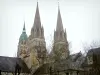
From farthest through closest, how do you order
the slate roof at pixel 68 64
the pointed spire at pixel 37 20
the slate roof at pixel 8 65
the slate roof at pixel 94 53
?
the pointed spire at pixel 37 20
the slate roof at pixel 8 65
the slate roof at pixel 68 64
the slate roof at pixel 94 53

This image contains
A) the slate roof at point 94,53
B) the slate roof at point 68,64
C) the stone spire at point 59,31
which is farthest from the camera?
the stone spire at point 59,31

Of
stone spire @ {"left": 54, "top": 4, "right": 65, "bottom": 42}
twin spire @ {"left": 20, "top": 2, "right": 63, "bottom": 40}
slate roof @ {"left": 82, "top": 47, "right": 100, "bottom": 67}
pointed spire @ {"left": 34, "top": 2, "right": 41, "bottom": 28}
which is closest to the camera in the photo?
slate roof @ {"left": 82, "top": 47, "right": 100, "bottom": 67}

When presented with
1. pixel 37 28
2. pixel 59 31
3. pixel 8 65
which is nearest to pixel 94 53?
pixel 8 65

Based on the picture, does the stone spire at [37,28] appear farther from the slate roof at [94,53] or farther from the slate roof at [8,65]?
the slate roof at [94,53]

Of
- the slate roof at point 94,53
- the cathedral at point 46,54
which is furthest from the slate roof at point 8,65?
the slate roof at point 94,53

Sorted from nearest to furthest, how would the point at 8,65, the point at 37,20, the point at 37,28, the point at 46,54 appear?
1. the point at 46,54
2. the point at 8,65
3. the point at 37,20
4. the point at 37,28

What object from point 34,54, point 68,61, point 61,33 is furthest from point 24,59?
point 68,61

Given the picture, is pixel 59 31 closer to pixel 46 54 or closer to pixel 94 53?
pixel 46 54

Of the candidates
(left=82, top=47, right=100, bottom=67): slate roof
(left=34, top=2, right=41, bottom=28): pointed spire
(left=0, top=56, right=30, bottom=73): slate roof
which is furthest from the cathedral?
(left=0, top=56, right=30, bottom=73): slate roof

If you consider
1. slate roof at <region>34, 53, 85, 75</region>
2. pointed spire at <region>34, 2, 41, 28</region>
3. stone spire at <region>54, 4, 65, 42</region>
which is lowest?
slate roof at <region>34, 53, 85, 75</region>

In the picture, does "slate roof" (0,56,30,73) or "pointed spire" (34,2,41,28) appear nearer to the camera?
"slate roof" (0,56,30,73)

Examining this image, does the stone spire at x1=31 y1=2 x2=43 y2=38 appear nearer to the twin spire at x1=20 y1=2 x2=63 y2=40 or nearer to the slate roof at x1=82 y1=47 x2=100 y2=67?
the twin spire at x1=20 y1=2 x2=63 y2=40

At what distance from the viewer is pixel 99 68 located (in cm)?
3575

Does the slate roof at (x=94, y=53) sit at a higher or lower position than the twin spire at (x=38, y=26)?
lower
